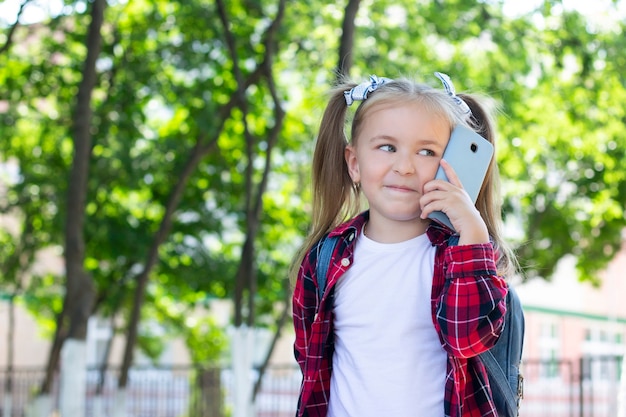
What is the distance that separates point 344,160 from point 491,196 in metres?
0.45

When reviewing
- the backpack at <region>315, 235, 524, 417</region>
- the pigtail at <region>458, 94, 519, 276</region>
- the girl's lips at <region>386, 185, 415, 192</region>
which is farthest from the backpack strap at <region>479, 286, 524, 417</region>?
the girl's lips at <region>386, 185, 415, 192</region>

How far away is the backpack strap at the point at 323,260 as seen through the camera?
2.86m

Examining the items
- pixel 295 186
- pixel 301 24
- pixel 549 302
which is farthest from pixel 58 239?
pixel 549 302

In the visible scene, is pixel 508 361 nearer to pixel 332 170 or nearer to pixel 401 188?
pixel 401 188

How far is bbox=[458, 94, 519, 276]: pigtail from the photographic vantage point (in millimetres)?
2834

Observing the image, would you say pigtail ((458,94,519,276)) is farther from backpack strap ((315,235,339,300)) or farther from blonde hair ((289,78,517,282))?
backpack strap ((315,235,339,300))

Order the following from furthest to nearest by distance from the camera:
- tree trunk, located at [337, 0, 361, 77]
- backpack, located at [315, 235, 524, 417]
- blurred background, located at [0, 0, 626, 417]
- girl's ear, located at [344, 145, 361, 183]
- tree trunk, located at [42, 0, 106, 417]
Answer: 1. blurred background, located at [0, 0, 626, 417]
2. tree trunk, located at [42, 0, 106, 417]
3. tree trunk, located at [337, 0, 361, 77]
4. girl's ear, located at [344, 145, 361, 183]
5. backpack, located at [315, 235, 524, 417]

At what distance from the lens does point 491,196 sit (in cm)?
297

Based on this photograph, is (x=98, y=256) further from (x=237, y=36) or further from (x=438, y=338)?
(x=438, y=338)

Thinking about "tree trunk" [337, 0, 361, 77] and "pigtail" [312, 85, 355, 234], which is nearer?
"pigtail" [312, 85, 355, 234]

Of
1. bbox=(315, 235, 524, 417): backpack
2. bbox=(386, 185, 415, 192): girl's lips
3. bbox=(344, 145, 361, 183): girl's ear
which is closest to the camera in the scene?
bbox=(315, 235, 524, 417): backpack

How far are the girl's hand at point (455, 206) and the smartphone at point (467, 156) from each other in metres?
0.03

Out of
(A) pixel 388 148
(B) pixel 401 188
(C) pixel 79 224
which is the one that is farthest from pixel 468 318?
(C) pixel 79 224

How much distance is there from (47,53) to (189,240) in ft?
11.3
